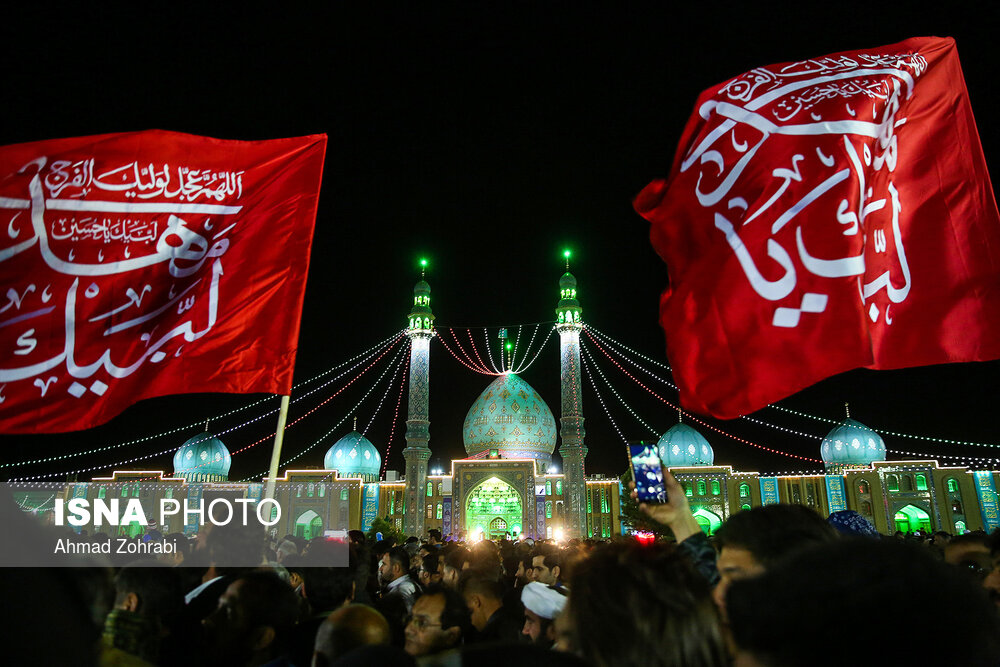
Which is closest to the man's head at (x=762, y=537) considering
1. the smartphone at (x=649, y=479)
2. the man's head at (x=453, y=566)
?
the smartphone at (x=649, y=479)

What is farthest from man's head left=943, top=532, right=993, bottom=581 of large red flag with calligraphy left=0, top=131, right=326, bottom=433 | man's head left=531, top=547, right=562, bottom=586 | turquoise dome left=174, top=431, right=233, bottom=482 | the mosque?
turquoise dome left=174, top=431, right=233, bottom=482

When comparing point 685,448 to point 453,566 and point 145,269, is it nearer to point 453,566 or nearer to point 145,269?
point 453,566

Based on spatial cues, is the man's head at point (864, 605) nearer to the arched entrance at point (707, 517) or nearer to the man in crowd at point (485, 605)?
the man in crowd at point (485, 605)

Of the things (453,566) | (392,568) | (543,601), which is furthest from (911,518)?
(543,601)

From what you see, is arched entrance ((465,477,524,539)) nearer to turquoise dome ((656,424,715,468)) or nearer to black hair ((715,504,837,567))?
turquoise dome ((656,424,715,468))

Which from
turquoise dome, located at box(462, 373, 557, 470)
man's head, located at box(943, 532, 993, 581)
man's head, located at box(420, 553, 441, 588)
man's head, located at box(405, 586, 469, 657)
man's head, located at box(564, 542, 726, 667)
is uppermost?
turquoise dome, located at box(462, 373, 557, 470)

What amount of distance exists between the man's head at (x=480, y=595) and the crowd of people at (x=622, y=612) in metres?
0.01

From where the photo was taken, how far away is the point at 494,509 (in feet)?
130

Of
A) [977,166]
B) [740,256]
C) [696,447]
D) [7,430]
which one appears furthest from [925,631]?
[696,447]

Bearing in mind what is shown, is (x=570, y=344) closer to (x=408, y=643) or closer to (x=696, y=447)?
(x=696, y=447)

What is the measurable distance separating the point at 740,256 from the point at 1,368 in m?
5.92

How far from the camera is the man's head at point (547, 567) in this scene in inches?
266

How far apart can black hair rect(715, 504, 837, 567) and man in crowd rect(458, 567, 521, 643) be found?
2193mm

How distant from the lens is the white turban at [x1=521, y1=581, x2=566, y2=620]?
398cm
